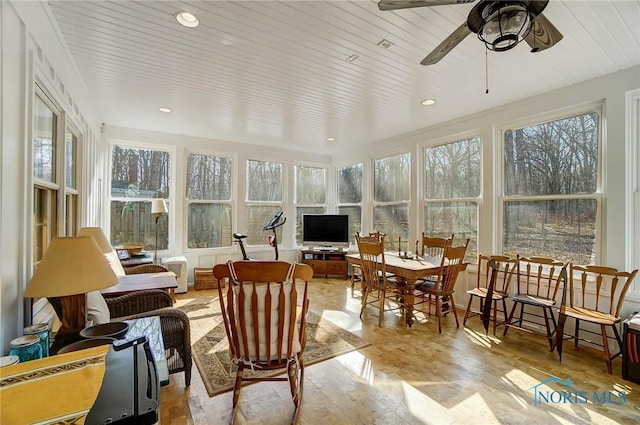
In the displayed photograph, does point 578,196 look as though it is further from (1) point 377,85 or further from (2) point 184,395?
(2) point 184,395

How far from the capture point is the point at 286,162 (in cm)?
611

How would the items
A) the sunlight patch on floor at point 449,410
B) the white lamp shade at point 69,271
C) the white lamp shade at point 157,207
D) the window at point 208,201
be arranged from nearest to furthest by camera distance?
the white lamp shade at point 69,271, the sunlight patch on floor at point 449,410, the white lamp shade at point 157,207, the window at point 208,201

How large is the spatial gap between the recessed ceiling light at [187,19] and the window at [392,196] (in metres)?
3.73

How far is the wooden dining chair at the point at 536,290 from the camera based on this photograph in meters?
2.93

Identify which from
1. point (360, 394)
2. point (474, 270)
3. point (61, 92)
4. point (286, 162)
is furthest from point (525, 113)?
point (61, 92)

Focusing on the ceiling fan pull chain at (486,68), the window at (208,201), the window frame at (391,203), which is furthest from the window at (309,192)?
the ceiling fan pull chain at (486,68)

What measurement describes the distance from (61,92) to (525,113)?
4.66 meters

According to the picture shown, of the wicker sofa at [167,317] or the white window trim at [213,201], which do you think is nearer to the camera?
the wicker sofa at [167,317]

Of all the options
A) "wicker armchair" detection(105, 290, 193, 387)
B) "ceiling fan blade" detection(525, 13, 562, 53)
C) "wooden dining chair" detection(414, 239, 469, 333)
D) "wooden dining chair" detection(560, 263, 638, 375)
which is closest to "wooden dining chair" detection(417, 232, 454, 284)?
"wooden dining chair" detection(414, 239, 469, 333)

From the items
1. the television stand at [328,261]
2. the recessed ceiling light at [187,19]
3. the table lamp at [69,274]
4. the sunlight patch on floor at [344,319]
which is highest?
the recessed ceiling light at [187,19]

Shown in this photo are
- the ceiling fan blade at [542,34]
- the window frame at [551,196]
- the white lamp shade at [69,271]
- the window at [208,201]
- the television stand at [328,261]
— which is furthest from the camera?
the television stand at [328,261]

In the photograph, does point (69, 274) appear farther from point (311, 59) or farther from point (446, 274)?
point (446, 274)

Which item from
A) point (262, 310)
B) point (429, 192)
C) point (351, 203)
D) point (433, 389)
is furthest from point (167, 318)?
point (351, 203)

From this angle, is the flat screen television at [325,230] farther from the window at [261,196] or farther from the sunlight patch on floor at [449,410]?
the sunlight patch on floor at [449,410]
